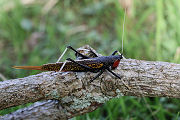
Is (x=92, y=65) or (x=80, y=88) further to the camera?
(x=92, y=65)

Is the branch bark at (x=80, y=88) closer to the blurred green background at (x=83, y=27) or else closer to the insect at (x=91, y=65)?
the insect at (x=91, y=65)

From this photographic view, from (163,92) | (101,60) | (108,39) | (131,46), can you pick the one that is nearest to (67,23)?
(108,39)

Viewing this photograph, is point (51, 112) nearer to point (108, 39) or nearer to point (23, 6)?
point (108, 39)

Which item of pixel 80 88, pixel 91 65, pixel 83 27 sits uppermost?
pixel 83 27

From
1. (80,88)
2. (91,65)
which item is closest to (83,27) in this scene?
(91,65)

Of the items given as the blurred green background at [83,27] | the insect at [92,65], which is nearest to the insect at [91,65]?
the insect at [92,65]

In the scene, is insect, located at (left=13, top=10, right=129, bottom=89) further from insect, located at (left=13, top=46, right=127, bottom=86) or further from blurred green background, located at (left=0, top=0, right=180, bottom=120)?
blurred green background, located at (left=0, top=0, right=180, bottom=120)

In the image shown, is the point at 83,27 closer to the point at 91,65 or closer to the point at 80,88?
the point at 91,65

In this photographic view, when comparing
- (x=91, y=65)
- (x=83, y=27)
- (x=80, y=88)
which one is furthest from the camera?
(x=83, y=27)
